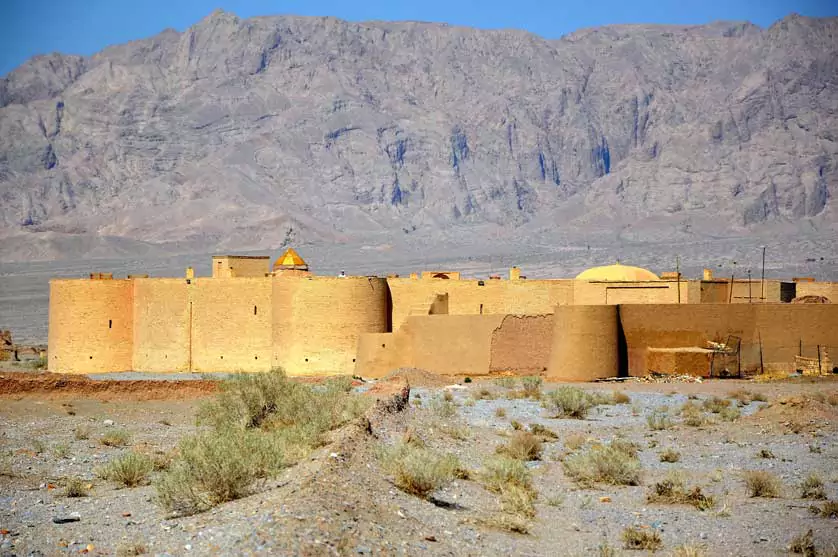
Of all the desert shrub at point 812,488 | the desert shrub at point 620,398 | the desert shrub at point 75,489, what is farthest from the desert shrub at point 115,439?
the desert shrub at point 620,398

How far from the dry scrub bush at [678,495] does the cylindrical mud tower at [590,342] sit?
47.4ft

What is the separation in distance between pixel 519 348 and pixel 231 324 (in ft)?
29.6

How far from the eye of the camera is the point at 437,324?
33.0 m

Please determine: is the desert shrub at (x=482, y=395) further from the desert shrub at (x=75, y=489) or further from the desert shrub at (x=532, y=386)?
the desert shrub at (x=75, y=489)

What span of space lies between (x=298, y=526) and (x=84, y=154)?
477ft

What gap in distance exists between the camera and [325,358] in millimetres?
34781

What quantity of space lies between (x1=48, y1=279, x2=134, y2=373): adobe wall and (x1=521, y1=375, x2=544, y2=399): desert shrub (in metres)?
13.7

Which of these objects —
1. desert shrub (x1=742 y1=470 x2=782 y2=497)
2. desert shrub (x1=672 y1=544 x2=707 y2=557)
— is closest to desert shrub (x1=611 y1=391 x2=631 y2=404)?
desert shrub (x1=742 y1=470 x2=782 y2=497)

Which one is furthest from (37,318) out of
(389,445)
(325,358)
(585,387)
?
(389,445)

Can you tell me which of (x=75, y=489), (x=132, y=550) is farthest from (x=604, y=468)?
(x=132, y=550)

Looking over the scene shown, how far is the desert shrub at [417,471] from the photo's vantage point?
1448 cm

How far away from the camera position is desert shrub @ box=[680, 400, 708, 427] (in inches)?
909

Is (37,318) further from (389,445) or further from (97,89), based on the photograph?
(97,89)

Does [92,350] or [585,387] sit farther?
[92,350]
